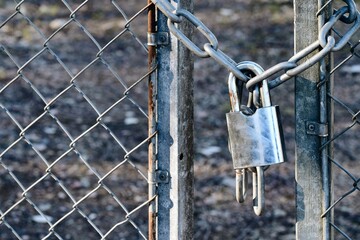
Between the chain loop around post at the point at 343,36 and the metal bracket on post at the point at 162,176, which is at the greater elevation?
the chain loop around post at the point at 343,36

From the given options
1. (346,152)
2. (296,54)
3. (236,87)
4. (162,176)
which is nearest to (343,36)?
(296,54)

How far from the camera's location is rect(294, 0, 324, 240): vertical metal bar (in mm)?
1900

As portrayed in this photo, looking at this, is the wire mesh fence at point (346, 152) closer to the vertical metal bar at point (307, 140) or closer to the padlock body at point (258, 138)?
the vertical metal bar at point (307, 140)

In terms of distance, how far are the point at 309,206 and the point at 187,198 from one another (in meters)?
0.33

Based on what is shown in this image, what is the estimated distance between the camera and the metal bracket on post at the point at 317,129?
1920 mm

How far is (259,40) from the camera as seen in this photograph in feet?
21.0

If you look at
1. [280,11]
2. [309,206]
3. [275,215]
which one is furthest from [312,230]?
Answer: [280,11]

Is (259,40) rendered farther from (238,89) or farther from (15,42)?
(238,89)

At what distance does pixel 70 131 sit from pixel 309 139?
3130 millimetres

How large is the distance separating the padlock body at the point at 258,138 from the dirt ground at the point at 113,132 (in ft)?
1.98

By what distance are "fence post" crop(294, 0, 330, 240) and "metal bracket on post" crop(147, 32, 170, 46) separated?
334 mm

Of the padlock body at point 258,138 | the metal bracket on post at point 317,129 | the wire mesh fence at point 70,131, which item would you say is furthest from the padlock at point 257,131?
the wire mesh fence at point 70,131

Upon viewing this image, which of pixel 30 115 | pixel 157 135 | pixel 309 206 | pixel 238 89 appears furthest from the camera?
pixel 30 115

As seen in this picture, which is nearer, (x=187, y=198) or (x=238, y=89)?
(x=238, y=89)
